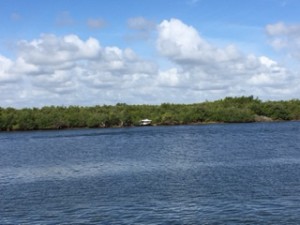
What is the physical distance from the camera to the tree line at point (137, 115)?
16425cm

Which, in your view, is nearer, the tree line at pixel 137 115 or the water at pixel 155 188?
the water at pixel 155 188

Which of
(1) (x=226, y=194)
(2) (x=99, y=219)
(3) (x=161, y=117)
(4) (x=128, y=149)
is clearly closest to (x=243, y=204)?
(1) (x=226, y=194)

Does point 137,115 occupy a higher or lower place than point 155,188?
higher

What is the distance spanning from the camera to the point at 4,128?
165 meters

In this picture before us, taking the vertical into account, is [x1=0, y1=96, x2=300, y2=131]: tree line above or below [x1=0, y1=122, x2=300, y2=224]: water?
above

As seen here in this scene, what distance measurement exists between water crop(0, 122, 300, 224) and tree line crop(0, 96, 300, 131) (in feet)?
300

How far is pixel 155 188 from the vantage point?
142ft

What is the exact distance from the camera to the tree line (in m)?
164

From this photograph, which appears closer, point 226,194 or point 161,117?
point 226,194

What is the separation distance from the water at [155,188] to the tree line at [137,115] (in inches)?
3601

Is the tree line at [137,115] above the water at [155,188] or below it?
above

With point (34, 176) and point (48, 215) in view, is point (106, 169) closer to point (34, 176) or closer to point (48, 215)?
point (34, 176)

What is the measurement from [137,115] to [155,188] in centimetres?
13352

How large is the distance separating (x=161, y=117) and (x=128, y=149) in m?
92.1
